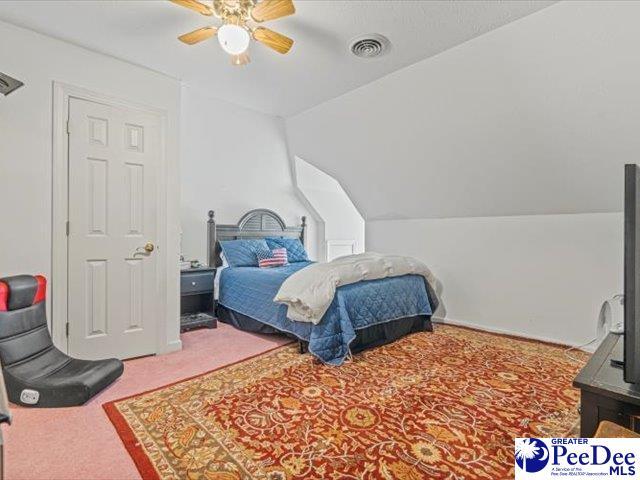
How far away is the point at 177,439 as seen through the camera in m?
1.74

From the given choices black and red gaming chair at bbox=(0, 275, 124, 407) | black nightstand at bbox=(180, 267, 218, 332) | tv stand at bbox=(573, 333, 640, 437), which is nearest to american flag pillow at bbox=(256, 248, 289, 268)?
black nightstand at bbox=(180, 267, 218, 332)

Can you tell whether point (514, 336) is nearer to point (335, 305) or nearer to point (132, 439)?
point (335, 305)

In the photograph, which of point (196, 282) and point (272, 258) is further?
point (272, 258)

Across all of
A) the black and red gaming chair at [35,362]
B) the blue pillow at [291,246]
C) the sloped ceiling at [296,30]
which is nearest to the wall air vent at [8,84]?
the sloped ceiling at [296,30]

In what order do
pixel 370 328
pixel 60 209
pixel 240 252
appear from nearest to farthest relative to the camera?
pixel 60 209, pixel 370 328, pixel 240 252

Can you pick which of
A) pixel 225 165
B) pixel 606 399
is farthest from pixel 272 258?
pixel 606 399

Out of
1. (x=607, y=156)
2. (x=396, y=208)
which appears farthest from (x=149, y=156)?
(x=607, y=156)

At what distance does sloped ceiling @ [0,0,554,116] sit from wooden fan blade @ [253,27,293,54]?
19 centimetres

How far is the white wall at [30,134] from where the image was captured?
Answer: 2393 mm

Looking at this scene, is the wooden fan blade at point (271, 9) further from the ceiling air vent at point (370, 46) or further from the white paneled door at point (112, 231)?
the white paneled door at point (112, 231)

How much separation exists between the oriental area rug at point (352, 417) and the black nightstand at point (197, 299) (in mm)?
1194

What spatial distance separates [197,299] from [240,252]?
76 cm

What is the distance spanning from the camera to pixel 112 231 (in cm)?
284

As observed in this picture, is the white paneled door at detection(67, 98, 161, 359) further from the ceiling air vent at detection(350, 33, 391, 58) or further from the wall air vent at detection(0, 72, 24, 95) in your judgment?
the ceiling air vent at detection(350, 33, 391, 58)
